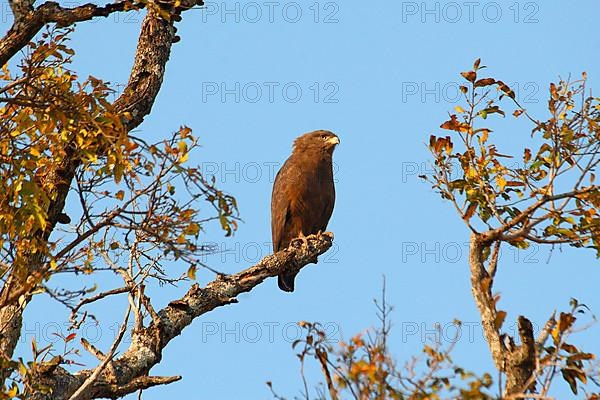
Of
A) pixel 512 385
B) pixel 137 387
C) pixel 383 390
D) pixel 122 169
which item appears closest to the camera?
pixel 383 390

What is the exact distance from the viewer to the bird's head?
32.6ft

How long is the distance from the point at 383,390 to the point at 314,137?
6549mm

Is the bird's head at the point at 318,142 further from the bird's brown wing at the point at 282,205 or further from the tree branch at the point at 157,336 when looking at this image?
the tree branch at the point at 157,336

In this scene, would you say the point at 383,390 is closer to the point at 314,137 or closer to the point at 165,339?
the point at 165,339

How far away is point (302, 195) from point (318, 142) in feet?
2.66

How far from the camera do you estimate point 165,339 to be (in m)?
5.98

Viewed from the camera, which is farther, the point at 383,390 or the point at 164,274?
the point at 164,274

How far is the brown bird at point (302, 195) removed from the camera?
940 centimetres

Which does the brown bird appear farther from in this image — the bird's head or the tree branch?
the tree branch

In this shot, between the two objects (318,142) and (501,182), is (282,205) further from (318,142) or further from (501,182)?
(501,182)

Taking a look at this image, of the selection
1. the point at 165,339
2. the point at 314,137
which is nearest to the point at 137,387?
the point at 165,339

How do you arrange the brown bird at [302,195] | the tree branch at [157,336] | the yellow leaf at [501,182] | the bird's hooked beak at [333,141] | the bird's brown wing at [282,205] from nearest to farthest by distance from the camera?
the yellow leaf at [501,182] < the tree branch at [157,336] < the brown bird at [302,195] < the bird's brown wing at [282,205] < the bird's hooked beak at [333,141]

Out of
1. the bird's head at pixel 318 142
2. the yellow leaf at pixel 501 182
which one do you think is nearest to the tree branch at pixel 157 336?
the yellow leaf at pixel 501 182

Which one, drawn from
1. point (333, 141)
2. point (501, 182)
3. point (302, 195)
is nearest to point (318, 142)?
point (333, 141)
